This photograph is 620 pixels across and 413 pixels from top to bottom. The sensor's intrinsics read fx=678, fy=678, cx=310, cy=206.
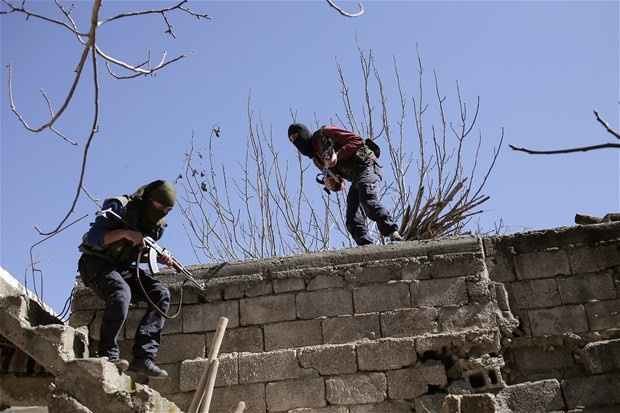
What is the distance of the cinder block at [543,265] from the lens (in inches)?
221

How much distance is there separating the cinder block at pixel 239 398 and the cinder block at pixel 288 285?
2.66 feet

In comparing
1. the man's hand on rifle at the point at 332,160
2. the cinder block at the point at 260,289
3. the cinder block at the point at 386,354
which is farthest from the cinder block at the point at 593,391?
the man's hand on rifle at the point at 332,160

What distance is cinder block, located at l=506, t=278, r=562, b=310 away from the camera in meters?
5.55

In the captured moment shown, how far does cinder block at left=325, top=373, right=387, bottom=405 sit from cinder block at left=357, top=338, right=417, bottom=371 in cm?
8

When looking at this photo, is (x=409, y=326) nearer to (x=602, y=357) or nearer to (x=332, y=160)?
(x=602, y=357)

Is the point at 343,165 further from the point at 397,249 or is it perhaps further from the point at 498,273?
the point at 498,273

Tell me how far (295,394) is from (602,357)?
7.80 feet

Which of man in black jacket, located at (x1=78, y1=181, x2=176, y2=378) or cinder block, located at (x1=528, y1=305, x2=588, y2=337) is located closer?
man in black jacket, located at (x1=78, y1=181, x2=176, y2=378)

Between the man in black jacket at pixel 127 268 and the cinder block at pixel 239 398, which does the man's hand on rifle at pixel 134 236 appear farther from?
the cinder block at pixel 239 398

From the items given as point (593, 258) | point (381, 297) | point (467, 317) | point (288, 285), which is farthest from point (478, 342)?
point (288, 285)

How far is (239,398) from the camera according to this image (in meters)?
5.36

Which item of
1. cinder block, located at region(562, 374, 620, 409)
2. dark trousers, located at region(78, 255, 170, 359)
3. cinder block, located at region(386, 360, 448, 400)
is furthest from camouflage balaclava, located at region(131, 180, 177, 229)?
cinder block, located at region(562, 374, 620, 409)

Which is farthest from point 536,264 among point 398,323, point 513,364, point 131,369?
point 131,369

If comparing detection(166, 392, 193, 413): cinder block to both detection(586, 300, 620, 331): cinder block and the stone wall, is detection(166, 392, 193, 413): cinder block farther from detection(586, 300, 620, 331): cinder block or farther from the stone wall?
detection(586, 300, 620, 331): cinder block
